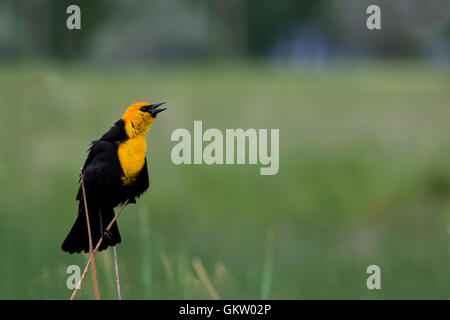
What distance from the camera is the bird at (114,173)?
71.1 inches

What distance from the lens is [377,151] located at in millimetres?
6469

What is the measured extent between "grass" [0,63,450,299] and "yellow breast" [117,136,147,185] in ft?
1.11

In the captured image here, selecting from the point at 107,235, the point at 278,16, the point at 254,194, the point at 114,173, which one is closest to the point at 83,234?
the point at 107,235

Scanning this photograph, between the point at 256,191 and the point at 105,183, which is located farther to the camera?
the point at 256,191

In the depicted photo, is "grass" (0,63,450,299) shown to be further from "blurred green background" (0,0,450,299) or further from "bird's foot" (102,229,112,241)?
"bird's foot" (102,229,112,241)

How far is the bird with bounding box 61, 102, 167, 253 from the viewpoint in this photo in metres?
1.81

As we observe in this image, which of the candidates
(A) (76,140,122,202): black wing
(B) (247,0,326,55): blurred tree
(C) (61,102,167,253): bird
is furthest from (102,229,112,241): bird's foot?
(B) (247,0,326,55): blurred tree

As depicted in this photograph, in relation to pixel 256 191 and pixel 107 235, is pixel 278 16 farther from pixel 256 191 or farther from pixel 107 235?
pixel 107 235

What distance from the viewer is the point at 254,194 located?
5.51 meters

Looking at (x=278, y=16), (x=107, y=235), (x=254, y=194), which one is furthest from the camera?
(x=278, y=16)

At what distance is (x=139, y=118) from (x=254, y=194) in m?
3.79

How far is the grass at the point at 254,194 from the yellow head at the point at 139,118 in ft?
1.48
